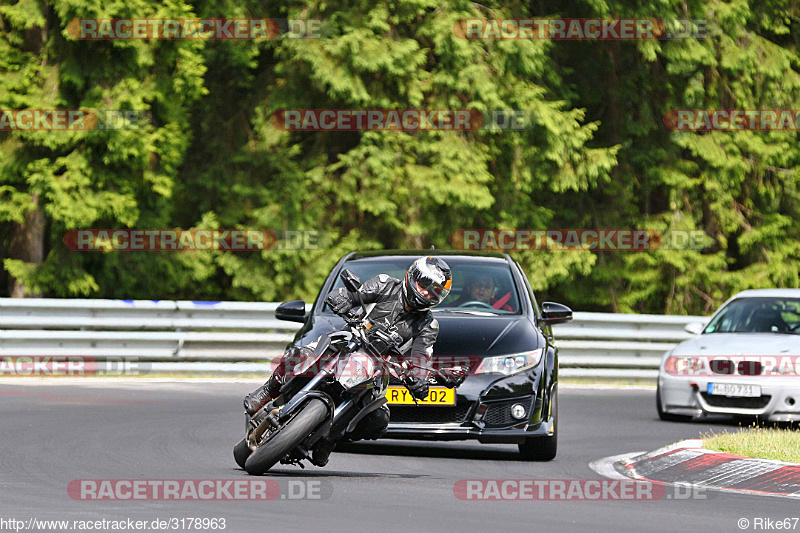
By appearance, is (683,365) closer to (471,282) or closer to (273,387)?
(471,282)

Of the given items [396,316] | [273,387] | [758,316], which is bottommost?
[758,316]

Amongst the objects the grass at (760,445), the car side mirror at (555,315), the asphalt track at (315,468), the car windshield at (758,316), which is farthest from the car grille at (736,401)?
the car side mirror at (555,315)

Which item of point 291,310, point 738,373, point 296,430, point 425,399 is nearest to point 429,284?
point 296,430

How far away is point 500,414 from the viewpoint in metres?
10.7

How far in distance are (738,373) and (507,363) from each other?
15.3 feet

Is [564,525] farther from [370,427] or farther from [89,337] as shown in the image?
[89,337]

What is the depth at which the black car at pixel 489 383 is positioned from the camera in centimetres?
1069

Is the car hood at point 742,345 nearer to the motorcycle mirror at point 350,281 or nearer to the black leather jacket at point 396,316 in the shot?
the black leather jacket at point 396,316

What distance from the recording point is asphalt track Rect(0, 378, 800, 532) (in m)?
7.83

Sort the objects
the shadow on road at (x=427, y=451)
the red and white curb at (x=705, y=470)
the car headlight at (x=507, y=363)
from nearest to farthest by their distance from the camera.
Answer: the red and white curb at (x=705, y=470) < the car headlight at (x=507, y=363) < the shadow on road at (x=427, y=451)

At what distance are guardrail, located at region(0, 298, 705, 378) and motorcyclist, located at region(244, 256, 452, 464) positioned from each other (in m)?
9.82

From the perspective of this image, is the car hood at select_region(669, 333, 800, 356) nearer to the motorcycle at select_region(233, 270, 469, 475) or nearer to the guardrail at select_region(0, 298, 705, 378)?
the guardrail at select_region(0, 298, 705, 378)

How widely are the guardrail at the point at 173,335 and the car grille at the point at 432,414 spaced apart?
8.35m

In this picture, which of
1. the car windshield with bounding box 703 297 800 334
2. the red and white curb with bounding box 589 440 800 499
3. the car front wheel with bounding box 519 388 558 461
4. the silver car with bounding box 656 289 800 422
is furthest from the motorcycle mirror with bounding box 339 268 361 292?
the car windshield with bounding box 703 297 800 334
